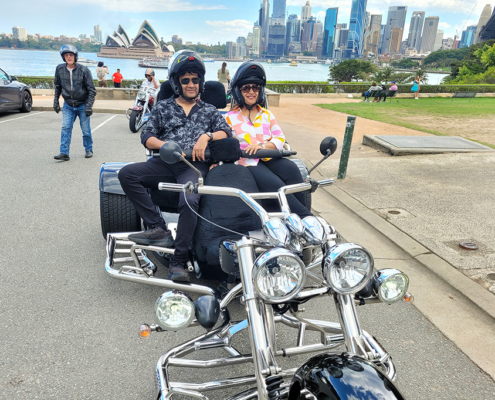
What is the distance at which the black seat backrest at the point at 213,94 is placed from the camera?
4.20 metres

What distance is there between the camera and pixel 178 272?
2.99m

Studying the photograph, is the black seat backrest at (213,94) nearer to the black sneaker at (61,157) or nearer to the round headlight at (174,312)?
the round headlight at (174,312)

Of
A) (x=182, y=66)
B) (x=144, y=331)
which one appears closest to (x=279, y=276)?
(x=144, y=331)

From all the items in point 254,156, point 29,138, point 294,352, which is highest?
point 254,156

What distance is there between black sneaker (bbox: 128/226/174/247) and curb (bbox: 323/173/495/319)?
2441 millimetres

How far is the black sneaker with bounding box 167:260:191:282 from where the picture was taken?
116 inches

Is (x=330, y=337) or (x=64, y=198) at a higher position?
(x=330, y=337)

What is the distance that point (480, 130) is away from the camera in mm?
12633

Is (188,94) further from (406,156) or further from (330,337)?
(406,156)

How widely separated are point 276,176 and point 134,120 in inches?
335

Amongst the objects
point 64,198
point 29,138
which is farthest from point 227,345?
point 29,138

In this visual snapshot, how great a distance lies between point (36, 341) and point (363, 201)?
4421 mm

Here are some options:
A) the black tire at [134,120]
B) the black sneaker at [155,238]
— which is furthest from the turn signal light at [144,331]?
the black tire at [134,120]

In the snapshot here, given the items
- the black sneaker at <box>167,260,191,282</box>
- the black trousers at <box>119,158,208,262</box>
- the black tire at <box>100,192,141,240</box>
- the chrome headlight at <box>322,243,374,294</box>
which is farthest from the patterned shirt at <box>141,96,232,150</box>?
the chrome headlight at <box>322,243,374,294</box>
